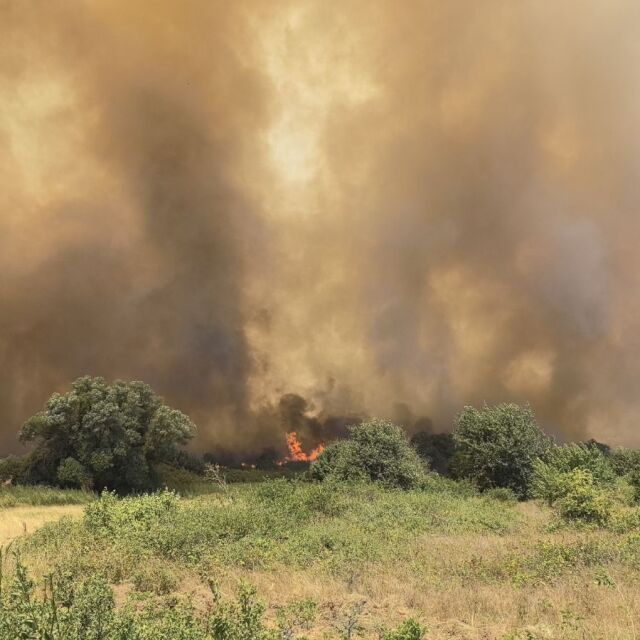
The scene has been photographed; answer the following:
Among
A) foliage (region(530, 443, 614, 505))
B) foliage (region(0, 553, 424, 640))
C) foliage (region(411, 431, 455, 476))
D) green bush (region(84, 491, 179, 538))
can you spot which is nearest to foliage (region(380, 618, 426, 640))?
foliage (region(0, 553, 424, 640))

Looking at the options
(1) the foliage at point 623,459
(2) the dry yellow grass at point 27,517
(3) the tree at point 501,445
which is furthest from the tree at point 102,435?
(1) the foliage at point 623,459

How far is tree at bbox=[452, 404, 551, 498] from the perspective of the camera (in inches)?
1769

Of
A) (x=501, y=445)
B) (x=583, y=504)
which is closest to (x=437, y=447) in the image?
(x=501, y=445)

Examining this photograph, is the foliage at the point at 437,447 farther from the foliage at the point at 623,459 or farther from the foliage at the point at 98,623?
the foliage at the point at 98,623

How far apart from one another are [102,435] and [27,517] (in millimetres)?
14320

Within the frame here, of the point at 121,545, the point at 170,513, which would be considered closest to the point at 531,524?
the point at 170,513

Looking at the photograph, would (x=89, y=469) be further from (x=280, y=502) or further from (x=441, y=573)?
(x=441, y=573)

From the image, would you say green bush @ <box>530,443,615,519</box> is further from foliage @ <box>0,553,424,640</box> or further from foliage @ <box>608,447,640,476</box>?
foliage @ <box>0,553,424,640</box>

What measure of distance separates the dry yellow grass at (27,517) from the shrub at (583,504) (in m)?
24.8

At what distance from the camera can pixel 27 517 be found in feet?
96.0

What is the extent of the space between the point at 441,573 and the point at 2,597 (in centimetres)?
1064

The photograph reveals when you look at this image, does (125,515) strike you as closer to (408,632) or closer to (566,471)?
(408,632)

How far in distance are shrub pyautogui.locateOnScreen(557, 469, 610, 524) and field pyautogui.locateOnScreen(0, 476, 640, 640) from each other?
1391mm

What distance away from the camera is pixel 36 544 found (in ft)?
59.7
